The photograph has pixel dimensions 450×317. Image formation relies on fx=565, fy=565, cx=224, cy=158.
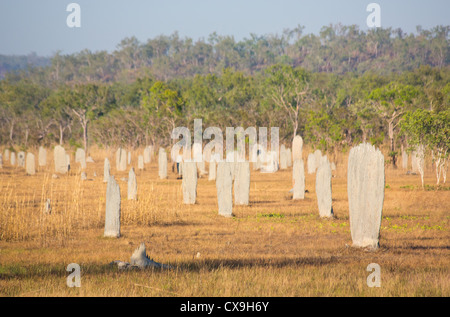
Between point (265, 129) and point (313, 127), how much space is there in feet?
24.0

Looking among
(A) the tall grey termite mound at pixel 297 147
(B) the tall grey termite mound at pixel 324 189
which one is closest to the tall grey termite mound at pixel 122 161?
(A) the tall grey termite mound at pixel 297 147

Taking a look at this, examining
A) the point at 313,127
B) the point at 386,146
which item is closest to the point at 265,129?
the point at 313,127

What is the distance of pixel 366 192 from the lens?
12109mm

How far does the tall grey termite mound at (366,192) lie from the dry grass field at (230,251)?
0.45 meters

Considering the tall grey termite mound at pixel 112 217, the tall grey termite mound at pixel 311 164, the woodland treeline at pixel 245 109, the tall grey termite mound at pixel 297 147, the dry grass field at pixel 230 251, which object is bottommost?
the dry grass field at pixel 230 251

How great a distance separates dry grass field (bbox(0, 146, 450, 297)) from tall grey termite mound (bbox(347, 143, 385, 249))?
451 mm

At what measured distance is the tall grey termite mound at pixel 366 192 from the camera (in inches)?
474

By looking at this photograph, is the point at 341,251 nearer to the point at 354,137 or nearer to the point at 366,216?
the point at 366,216

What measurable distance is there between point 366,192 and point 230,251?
3.17 m

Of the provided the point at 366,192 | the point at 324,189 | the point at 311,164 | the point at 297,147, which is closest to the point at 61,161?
the point at 311,164

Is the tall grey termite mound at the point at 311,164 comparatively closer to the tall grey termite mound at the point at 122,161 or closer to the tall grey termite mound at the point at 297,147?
the tall grey termite mound at the point at 297,147

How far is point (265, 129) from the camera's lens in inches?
2222

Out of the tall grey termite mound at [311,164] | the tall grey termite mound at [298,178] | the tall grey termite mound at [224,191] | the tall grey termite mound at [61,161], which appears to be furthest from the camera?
the tall grey termite mound at [311,164]
